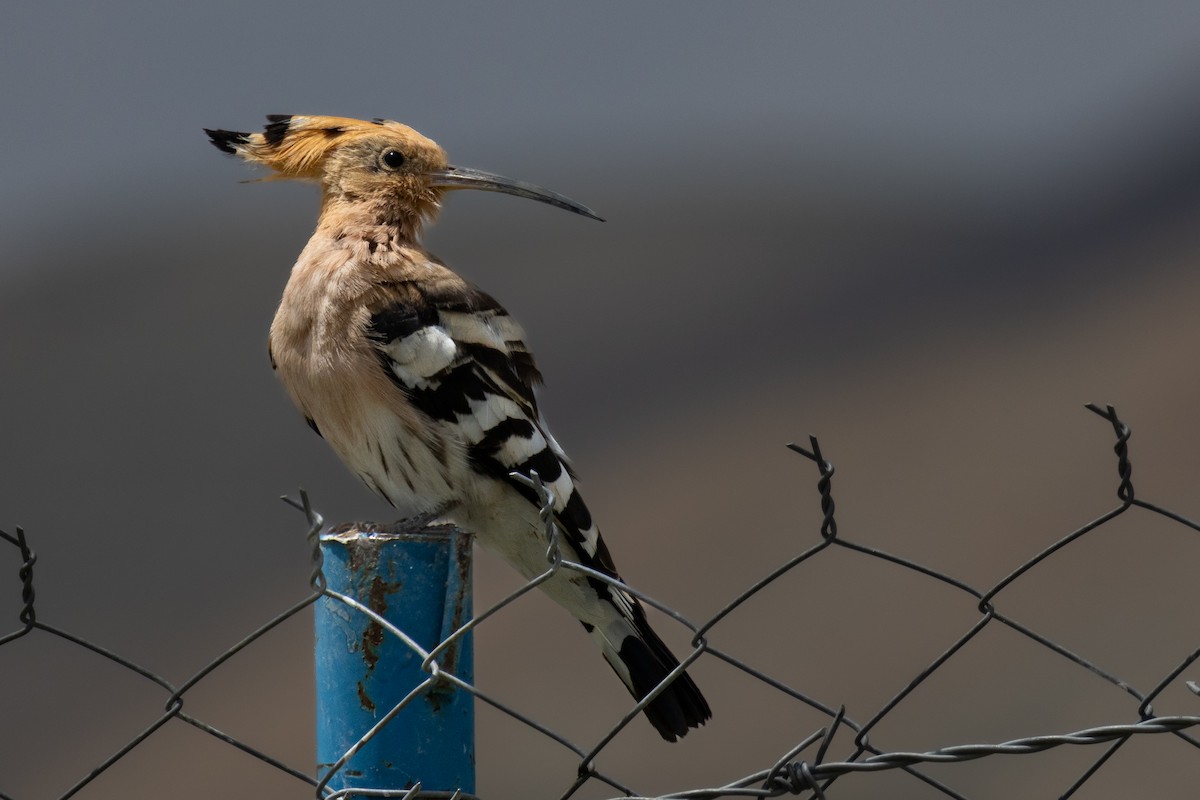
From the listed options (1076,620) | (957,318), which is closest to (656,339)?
(957,318)

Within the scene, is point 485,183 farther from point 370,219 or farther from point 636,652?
point 636,652

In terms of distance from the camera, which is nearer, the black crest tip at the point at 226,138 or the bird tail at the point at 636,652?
the bird tail at the point at 636,652

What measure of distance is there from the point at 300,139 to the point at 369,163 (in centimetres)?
17

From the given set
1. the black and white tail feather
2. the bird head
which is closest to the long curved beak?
the bird head

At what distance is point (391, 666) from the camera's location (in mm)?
1522

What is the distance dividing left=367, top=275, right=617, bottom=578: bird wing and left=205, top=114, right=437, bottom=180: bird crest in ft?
1.50

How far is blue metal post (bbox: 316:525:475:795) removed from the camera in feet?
4.99

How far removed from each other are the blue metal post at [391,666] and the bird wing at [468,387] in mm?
981

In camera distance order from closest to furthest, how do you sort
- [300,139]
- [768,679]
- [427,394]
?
1. [768,679]
2. [427,394]
3. [300,139]

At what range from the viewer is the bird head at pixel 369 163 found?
299 centimetres

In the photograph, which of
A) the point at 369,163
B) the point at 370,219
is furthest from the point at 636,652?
the point at 369,163

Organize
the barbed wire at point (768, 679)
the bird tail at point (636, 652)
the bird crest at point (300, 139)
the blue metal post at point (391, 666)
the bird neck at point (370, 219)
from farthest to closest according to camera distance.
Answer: the bird crest at point (300, 139), the bird neck at point (370, 219), the bird tail at point (636, 652), the blue metal post at point (391, 666), the barbed wire at point (768, 679)

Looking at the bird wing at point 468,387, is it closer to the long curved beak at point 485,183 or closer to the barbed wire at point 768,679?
the long curved beak at point 485,183

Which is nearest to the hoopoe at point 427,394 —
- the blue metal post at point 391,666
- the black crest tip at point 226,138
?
Result: the black crest tip at point 226,138
